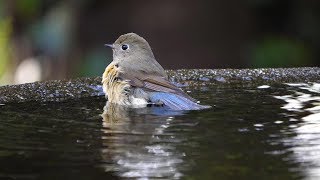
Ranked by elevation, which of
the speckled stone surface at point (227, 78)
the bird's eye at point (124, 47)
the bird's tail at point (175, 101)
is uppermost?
the bird's eye at point (124, 47)

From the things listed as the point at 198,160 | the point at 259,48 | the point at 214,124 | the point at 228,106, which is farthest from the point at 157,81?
the point at 259,48

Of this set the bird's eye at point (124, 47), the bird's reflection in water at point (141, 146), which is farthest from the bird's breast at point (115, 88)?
the bird's reflection in water at point (141, 146)

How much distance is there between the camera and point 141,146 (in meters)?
3.17

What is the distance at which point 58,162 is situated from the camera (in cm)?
285

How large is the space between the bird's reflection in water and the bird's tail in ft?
→ 0.37

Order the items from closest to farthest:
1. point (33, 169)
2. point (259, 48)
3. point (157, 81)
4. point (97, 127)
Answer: point (33, 169) < point (97, 127) < point (157, 81) < point (259, 48)

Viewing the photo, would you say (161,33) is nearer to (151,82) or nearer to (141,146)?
(151,82)

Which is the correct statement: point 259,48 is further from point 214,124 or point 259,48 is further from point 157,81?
point 214,124

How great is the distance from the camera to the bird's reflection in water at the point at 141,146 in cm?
275

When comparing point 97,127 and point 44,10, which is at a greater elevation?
point 44,10

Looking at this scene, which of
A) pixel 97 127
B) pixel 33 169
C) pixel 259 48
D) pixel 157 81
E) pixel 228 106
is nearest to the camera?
pixel 33 169

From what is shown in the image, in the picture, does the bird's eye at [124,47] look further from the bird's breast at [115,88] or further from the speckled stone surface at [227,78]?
the speckled stone surface at [227,78]

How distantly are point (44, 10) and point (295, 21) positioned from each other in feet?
9.66

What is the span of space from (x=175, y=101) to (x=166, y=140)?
1.35 metres
